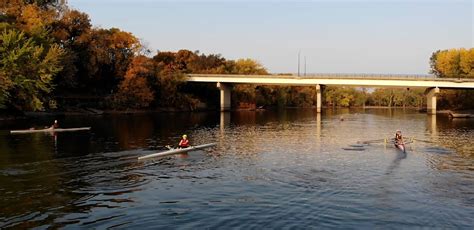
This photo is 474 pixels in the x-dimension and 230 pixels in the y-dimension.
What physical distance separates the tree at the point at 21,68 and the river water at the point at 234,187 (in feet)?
85.8

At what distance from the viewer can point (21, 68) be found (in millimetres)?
65125

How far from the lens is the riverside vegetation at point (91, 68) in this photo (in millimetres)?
66438

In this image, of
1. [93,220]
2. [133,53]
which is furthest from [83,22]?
[93,220]

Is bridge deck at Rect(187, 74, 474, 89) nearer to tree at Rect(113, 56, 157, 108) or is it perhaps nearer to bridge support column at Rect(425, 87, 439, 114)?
bridge support column at Rect(425, 87, 439, 114)

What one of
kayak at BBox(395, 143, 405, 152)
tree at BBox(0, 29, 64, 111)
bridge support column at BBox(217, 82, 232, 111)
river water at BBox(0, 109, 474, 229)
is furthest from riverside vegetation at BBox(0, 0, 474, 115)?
kayak at BBox(395, 143, 405, 152)

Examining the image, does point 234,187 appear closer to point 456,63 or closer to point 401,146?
point 401,146

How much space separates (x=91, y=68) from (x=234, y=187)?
8450cm

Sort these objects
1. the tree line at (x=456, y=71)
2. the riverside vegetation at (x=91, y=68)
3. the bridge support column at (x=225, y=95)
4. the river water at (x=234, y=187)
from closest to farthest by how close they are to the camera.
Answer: the river water at (x=234, y=187)
the riverside vegetation at (x=91, y=68)
the tree line at (x=456, y=71)
the bridge support column at (x=225, y=95)

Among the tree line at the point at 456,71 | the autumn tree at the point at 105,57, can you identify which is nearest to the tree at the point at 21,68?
the autumn tree at the point at 105,57

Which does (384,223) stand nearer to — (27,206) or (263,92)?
(27,206)

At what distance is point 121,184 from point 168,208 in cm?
575

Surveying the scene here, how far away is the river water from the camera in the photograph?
18.2 metres

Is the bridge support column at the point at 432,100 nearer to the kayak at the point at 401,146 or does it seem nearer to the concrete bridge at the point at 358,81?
the concrete bridge at the point at 358,81

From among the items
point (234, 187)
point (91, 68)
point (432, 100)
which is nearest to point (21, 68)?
point (91, 68)
